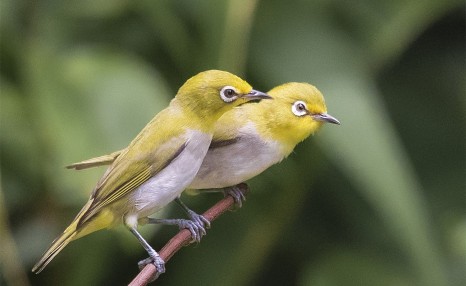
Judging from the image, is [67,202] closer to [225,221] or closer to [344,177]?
[225,221]

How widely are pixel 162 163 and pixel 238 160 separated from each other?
21 cm

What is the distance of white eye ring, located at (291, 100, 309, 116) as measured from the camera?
4.85 ft

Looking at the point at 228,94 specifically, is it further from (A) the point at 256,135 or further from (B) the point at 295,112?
(A) the point at 256,135

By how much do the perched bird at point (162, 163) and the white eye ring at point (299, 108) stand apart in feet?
0.45

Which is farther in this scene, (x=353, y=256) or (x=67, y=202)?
(x=353, y=256)

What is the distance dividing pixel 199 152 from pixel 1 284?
5.20 ft

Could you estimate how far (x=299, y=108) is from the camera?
149 cm

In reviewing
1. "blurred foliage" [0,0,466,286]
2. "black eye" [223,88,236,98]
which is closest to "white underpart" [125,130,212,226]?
"black eye" [223,88,236,98]

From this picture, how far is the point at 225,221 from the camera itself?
2.86 metres

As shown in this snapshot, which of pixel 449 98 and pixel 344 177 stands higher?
pixel 449 98

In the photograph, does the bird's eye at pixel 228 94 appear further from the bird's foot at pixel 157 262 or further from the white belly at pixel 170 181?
the bird's foot at pixel 157 262

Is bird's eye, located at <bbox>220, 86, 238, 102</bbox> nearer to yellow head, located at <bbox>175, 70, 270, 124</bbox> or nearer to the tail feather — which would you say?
yellow head, located at <bbox>175, 70, 270, 124</bbox>

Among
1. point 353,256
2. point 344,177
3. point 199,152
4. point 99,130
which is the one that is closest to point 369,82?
point 344,177

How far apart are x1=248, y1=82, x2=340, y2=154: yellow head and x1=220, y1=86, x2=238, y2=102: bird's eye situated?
0.51 ft
